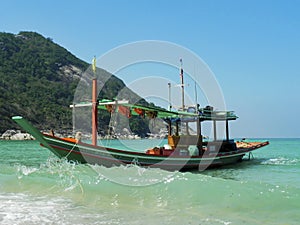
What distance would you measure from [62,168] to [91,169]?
120 centimetres

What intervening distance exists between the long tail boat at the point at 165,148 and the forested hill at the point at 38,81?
178 ft

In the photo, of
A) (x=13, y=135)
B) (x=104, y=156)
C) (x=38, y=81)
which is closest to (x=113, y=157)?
(x=104, y=156)

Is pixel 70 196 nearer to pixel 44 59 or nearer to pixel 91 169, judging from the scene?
pixel 91 169

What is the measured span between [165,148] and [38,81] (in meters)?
102

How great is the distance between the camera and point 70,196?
9.82 metres

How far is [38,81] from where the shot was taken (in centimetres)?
11375

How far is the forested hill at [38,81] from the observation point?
282 feet

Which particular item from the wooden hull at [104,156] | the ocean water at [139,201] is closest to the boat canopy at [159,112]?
the wooden hull at [104,156]

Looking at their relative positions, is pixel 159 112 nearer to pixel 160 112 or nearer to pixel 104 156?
pixel 160 112

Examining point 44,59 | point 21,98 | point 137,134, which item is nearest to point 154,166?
point 137,134

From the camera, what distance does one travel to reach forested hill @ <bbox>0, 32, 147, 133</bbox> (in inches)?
3378

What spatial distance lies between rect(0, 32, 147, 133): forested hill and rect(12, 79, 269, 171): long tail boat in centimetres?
5424

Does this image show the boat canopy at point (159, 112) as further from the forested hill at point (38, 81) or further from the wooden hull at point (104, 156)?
the forested hill at point (38, 81)

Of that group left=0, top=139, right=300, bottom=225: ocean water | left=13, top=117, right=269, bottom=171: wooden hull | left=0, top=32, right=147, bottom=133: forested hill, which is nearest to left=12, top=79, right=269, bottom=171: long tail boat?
left=13, top=117, right=269, bottom=171: wooden hull
